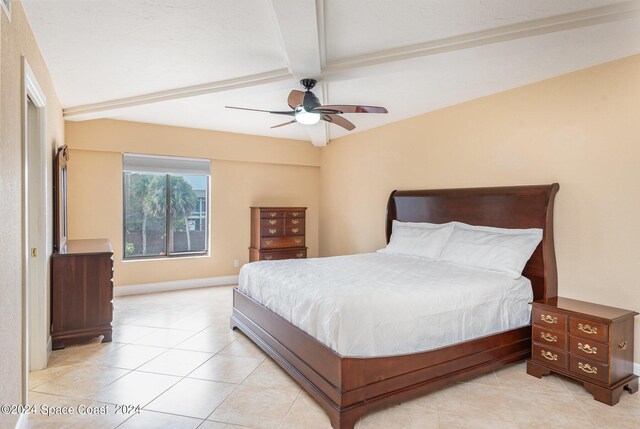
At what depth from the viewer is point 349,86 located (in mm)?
3777

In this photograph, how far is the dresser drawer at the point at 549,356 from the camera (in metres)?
2.69

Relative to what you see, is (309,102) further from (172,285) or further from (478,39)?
(172,285)

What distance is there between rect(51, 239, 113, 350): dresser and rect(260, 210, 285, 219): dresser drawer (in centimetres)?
255

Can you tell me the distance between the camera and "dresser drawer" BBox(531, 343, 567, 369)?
8.84 ft

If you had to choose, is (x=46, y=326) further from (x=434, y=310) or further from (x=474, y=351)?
(x=474, y=351)

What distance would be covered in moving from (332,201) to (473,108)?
3.07m

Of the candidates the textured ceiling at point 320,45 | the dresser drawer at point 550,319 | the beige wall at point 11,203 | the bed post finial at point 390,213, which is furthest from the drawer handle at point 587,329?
the beige wall at point 11,203

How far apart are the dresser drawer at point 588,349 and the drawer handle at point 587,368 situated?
0.06m

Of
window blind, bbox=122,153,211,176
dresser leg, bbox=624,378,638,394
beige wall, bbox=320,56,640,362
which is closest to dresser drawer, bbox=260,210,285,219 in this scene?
window blind, bbox=122,153,211,176

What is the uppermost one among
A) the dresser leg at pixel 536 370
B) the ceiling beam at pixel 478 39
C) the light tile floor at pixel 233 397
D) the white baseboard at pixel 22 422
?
the ceiling beam at pixel 478 39

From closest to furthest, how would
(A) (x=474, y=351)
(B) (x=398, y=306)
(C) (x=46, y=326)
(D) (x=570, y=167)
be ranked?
(B) (x=398, y=306) → (A) (x=474, y=351) → (C) (x=46, y=326) → (D) (x=570, y=167)

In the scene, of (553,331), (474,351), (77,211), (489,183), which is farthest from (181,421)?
(77,211)

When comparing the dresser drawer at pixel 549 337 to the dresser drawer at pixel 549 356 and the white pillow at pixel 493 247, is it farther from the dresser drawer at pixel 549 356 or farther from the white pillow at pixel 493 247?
the white pillow at pixel 493 247

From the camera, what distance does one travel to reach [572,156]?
10.4 feet
